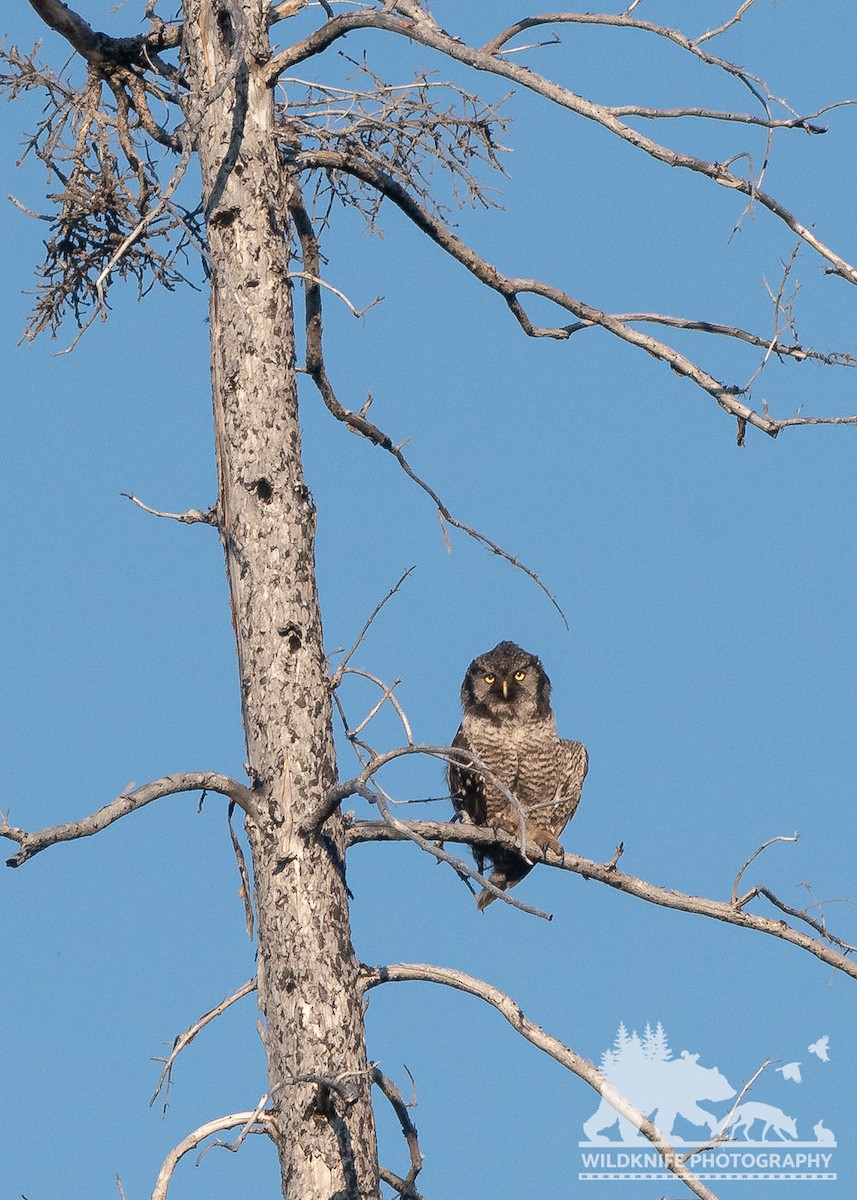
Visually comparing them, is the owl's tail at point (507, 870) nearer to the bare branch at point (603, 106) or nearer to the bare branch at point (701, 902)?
the bare branch at point (701, 902)

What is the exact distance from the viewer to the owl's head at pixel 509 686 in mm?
9234

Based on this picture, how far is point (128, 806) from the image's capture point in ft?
17.6

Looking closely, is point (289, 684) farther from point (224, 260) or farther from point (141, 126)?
point (141, 126)

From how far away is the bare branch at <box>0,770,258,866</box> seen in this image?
5.00 metres

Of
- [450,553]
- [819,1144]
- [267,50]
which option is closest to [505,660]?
[450,553]

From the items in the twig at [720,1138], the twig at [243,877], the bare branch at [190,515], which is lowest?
the twig at [720,1138]

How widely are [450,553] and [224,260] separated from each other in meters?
1.57

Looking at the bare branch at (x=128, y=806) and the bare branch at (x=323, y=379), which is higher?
the bare branch at (x=323, y=379)

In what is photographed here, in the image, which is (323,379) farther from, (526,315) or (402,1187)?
(402,1187)

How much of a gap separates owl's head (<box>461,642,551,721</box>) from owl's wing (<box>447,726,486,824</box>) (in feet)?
0.74

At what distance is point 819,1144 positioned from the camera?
270 inches

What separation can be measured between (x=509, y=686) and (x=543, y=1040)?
3.64m

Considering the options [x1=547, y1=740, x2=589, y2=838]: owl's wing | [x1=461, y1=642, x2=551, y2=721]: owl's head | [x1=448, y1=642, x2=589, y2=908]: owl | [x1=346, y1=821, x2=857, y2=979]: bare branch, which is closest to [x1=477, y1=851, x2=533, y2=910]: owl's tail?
[x1=448, y1=642, x2=589, y2=908]: owl

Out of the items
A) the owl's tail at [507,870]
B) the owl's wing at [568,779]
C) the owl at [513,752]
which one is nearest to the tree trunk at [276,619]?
the owl's tail at [507,870]
